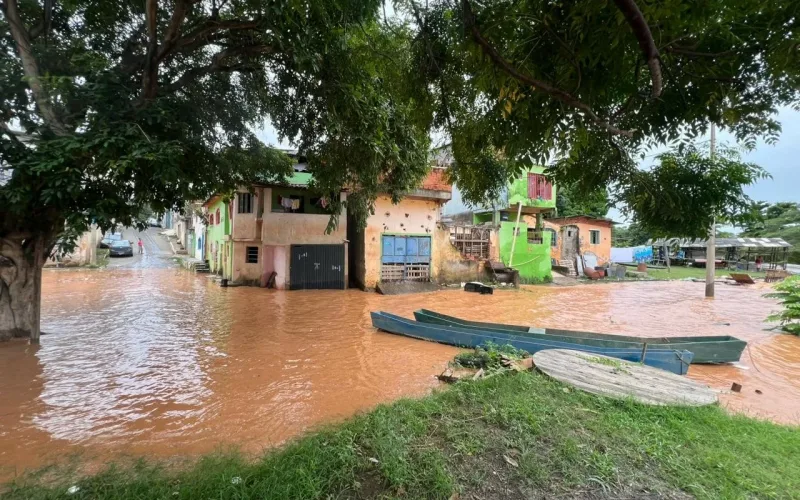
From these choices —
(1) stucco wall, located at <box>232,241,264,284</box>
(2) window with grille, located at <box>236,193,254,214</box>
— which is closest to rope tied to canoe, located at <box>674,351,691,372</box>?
(2) window with grille, located at <box>236,193,254,214</box>

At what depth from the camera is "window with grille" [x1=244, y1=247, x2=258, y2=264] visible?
706 inches

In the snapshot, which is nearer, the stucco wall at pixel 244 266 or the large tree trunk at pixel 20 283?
the large tree trunk at pixel 20 283

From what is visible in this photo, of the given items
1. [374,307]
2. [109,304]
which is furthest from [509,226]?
[109,304]

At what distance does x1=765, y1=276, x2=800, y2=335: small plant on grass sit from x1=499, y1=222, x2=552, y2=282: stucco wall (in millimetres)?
11230

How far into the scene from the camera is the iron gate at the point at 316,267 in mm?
16688

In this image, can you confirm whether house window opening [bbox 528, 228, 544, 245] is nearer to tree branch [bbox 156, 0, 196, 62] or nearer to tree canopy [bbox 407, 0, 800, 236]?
tree canopy [bbox 407, 0, 800, 236]

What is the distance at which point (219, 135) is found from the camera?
9.67 meters

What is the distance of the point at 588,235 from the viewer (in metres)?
28.0

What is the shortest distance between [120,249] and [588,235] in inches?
1446

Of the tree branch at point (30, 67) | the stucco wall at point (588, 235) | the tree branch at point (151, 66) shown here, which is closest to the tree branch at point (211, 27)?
the tree branch at point (151, 66)

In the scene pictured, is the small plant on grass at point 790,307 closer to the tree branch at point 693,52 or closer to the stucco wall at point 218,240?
the tree branch at point 693,52

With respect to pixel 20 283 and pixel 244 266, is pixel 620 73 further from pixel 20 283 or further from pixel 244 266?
pixel 244 266

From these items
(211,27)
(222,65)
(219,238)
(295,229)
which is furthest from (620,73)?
(219,238)

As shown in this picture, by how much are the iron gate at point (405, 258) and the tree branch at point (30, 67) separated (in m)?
12.6
